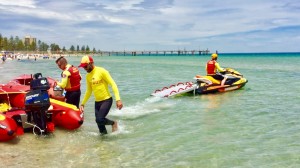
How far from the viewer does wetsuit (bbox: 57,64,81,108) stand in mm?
8484

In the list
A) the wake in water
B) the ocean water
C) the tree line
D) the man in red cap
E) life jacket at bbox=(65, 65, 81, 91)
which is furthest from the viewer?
the tree line

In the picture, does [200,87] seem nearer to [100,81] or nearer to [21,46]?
[100,81]

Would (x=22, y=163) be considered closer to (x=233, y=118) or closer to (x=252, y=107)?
(x=233, y=118)

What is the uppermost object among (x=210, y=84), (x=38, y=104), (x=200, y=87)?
(x=38, y=104)

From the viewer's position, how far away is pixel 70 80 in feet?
29.0

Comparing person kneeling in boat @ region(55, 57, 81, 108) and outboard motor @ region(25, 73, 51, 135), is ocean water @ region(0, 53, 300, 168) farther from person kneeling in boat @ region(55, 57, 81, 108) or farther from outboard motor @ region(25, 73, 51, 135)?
person kneeling in boat @ region(55, 57, 81, 108)

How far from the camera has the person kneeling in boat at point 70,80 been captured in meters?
8.45

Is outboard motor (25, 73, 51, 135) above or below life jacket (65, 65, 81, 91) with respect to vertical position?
below

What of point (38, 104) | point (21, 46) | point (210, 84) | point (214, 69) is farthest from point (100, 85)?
point (21, 46)

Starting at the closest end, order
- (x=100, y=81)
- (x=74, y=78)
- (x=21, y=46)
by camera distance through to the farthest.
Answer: (x=100, y=81) → (x=74, y=78) → (x=21, y=46)

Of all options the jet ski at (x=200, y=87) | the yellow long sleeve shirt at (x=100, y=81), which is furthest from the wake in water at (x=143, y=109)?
the yellow long sleeve shirt at (x=100, y=81)

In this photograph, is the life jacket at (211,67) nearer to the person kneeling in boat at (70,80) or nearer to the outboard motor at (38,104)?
the person kneeling in boat at (70,80)

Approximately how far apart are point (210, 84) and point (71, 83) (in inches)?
322

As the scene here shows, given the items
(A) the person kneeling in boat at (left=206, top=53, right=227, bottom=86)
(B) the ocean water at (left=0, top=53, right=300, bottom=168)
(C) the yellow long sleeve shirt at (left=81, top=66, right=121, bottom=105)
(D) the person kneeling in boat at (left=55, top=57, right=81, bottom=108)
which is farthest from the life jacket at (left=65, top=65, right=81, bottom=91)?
(A) the person kneeling in boat at (left=206, top=53, right=227, bottom=86)
